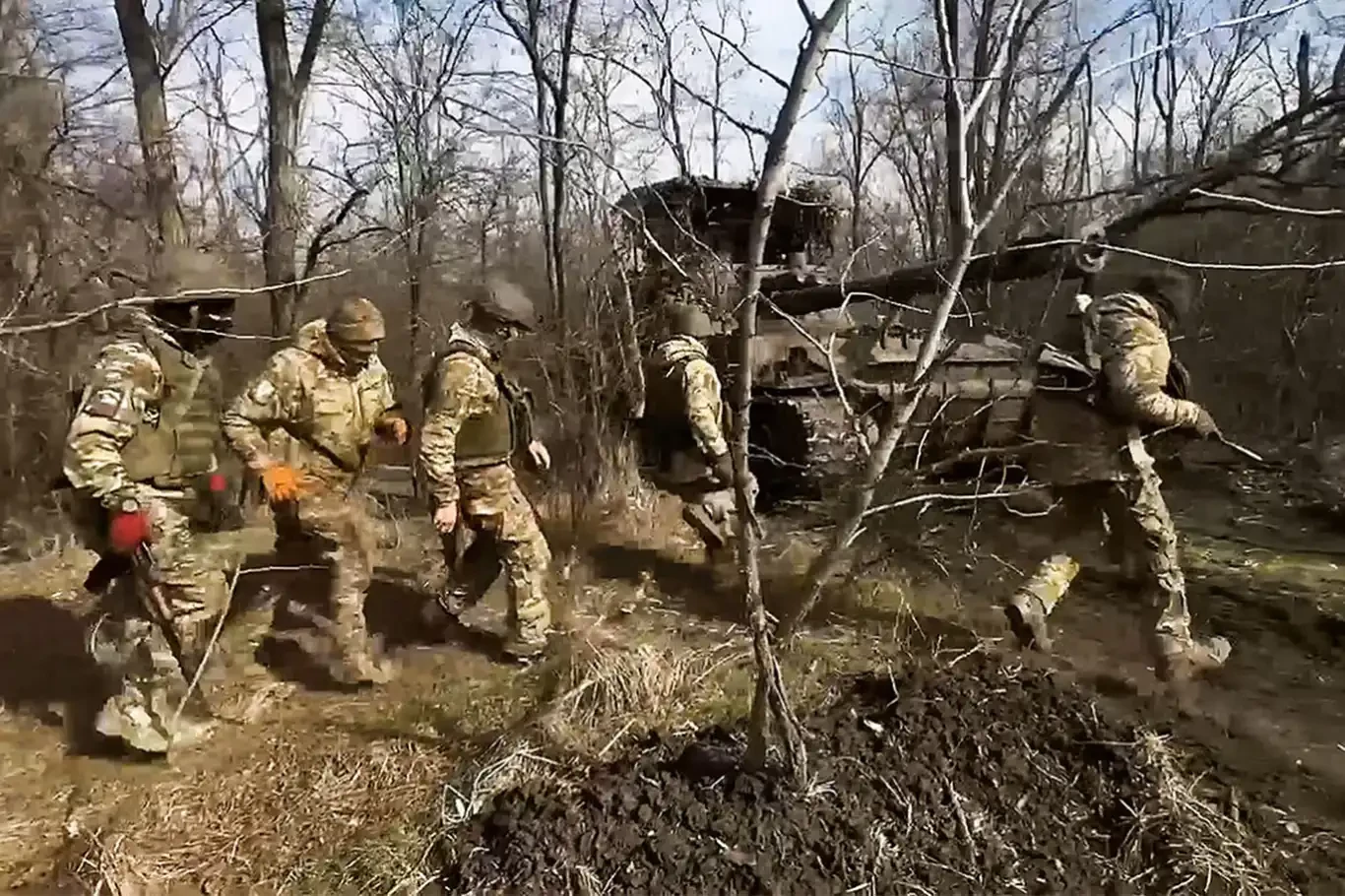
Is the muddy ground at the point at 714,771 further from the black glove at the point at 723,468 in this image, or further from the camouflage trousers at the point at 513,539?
the black glove at the point at 723,468

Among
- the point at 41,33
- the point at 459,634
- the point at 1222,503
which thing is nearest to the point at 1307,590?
the point at 1222,503

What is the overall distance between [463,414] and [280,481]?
2.95ft

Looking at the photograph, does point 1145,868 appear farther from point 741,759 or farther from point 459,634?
point 459,634

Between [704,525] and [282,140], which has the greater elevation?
[282,140]

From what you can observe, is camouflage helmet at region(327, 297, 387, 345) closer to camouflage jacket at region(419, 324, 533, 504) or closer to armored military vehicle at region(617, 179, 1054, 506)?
camouflage jacket at region(419, 324, 533, 504)

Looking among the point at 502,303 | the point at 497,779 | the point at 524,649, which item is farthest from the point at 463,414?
the point at 497,779

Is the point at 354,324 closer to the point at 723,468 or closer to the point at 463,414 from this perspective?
the point at 463,414

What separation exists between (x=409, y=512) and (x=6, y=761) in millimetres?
4744

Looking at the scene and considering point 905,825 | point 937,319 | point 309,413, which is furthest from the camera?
point 309,413

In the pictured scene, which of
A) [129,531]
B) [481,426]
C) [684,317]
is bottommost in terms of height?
[129,531]

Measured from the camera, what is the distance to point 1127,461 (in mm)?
5305

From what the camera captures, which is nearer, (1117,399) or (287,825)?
(287,825)

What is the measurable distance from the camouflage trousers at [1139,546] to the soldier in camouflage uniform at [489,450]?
2.56 meters

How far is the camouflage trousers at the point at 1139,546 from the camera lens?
206 inches
